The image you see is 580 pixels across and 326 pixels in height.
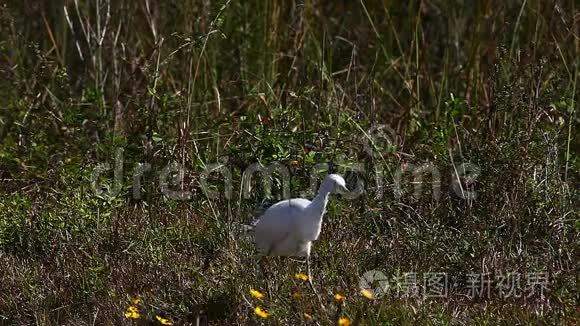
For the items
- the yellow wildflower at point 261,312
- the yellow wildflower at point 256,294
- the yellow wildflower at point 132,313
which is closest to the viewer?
the yellow wildflower at point 261,312

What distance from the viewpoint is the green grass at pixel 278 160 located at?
4.02 metres

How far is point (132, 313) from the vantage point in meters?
3.81

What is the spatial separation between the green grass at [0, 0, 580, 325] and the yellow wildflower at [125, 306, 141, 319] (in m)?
0.03

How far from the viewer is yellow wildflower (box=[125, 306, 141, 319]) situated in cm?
379

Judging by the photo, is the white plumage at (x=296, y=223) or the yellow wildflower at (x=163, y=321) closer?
the yellow wildflower at (x=163, y=321)

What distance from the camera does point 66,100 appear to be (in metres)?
5.90

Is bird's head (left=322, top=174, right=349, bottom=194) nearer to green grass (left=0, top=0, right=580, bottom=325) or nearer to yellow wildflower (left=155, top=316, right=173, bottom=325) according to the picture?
green grass (left=0, top=0, right=580, bottom=325)

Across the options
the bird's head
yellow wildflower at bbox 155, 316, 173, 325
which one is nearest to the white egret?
the bird's head

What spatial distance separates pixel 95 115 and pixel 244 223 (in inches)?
66.1

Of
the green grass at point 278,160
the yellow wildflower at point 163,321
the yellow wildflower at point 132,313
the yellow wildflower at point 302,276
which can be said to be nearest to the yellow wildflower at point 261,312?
the green grass at point 278,160

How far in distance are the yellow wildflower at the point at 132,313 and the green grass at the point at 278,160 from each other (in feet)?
0.11

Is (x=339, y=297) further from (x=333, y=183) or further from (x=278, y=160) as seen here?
(x=278, y=160)

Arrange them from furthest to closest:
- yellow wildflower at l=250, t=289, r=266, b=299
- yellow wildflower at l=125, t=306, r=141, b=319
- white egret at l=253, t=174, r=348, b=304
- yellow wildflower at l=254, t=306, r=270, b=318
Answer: white egret at l=253, t=174, r=348, b=304 → yellow wildflower at l=125, t=306, r=141, b=319 → yellow wildflower at l=250, t=289, r=266, b=299 → yellow wildflower at l=254, t=306, r=270, b=318

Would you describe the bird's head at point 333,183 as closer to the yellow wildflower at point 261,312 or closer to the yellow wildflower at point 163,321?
the yellow wildflower at point 261,312
